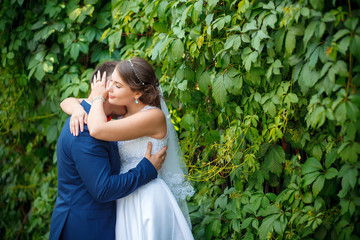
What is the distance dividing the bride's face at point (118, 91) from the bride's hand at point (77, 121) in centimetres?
19

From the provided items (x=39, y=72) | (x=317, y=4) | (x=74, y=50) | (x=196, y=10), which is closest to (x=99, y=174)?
(x=196, y=10)

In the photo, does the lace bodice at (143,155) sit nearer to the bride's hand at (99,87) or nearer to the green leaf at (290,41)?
the bride's hand at (99,87)

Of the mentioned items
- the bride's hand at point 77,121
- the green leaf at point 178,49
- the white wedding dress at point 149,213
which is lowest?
the white wedding dress at point 149,213

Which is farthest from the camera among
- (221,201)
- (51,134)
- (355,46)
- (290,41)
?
(51,134)

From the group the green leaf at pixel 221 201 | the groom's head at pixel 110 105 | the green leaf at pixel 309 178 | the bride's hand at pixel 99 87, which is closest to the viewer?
the green leaf at pixel 309 178

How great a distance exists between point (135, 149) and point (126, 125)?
0.86 ft

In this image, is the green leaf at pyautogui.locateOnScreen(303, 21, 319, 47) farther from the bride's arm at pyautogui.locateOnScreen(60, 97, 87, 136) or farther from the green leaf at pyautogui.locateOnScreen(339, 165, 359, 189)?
the bride's arm at pyautogui.locateOnScreen(60, 97, 87, 136)

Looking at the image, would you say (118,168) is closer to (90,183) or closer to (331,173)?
(90,183)

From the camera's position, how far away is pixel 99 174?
2152 millimetres

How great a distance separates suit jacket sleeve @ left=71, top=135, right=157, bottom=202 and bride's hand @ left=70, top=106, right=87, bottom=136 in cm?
5

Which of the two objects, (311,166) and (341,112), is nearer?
(341,112)

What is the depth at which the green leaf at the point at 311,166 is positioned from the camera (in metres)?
1.96

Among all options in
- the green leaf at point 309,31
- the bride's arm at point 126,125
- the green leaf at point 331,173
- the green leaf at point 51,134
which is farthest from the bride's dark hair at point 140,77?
the green leaf at point 51,134

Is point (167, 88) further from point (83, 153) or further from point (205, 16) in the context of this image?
point (83, 153)
